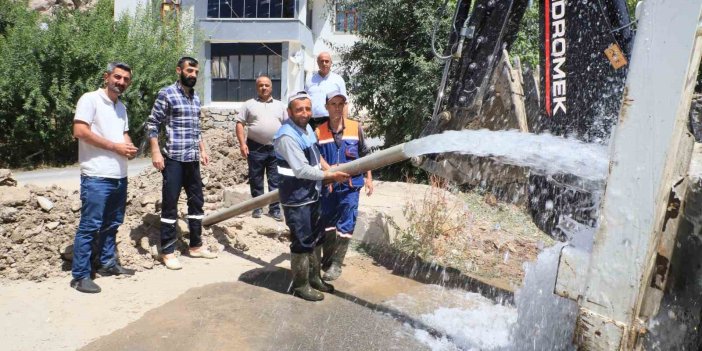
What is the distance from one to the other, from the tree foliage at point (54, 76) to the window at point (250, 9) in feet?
28.9

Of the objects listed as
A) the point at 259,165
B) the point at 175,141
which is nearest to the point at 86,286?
the point at 175,141

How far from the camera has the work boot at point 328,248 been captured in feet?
16.3

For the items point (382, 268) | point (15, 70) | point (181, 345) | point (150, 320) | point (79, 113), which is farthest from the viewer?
point (15, 70)

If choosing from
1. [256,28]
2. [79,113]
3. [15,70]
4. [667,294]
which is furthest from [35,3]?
[667,294]

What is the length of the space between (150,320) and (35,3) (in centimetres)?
2338

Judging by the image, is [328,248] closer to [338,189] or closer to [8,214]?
[338,189]

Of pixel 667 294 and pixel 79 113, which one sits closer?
pixel 667 294

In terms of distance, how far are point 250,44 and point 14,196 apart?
2090 centimetres

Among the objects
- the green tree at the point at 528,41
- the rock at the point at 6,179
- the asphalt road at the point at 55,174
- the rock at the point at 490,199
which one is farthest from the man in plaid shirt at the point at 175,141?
the green tree at the point at 528,41

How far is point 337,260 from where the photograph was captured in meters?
5.05

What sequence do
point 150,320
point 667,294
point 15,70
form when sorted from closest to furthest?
point 667,294 → point 150,320 → point 15,70

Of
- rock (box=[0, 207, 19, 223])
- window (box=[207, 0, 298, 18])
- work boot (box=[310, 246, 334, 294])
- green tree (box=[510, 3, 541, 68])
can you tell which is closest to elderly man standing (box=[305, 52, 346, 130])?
work boot (box=[310, 246, 334, 294])

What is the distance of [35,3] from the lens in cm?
2266

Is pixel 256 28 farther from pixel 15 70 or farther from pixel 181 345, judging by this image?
pixel 181 345
